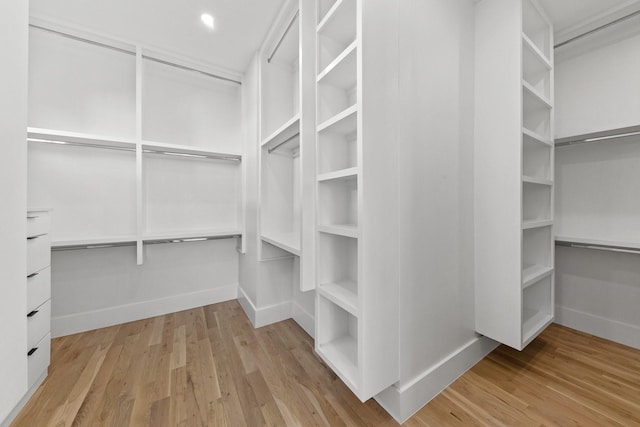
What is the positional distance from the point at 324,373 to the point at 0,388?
1402mm

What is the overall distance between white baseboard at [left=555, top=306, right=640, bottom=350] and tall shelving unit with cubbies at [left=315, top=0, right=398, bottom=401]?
5.90 feet

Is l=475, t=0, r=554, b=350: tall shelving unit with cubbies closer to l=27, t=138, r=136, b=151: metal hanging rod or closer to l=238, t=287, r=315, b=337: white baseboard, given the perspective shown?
l=238, t=287, r=315, b=337: white baseboard

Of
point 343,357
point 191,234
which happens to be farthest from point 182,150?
point 343,357

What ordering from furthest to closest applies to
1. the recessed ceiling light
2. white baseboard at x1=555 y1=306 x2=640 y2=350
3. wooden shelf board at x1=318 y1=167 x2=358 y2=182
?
the recessed ceiling light → white baseboard at x1=555 y1=306 x2=640 y2=350 → wooden shelf board at x1=318 y1=167 x2=358 y2=182

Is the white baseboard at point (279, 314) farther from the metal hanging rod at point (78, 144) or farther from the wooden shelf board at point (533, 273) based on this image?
the metal hanging rod at point (78, 144)

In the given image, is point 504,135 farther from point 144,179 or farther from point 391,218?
point 144,179

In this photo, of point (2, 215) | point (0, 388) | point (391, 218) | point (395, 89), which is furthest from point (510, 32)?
point (0, 388)

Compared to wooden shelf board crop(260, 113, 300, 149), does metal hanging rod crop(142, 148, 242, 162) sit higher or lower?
lower

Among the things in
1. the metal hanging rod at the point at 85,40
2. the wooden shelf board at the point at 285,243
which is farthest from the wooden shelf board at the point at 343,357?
the metal hanging rod at the point at 85,40

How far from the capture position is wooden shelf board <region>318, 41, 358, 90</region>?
1.04m

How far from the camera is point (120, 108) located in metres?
2.04

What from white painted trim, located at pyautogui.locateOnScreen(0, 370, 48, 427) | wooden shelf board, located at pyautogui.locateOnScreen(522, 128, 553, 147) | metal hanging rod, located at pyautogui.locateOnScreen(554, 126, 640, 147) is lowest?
white painted trim, located at pyautogui.locateOnScreen(0, 370, 48, 427)

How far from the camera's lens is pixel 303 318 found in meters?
1.95

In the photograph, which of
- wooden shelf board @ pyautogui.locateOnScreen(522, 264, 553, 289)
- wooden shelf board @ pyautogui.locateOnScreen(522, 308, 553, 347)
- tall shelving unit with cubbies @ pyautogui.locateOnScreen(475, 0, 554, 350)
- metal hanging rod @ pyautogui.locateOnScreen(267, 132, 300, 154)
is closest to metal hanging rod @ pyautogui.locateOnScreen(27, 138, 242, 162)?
metal hanging rod @ pyautogui.locateOnScreen(267, 132, 300, 154)
